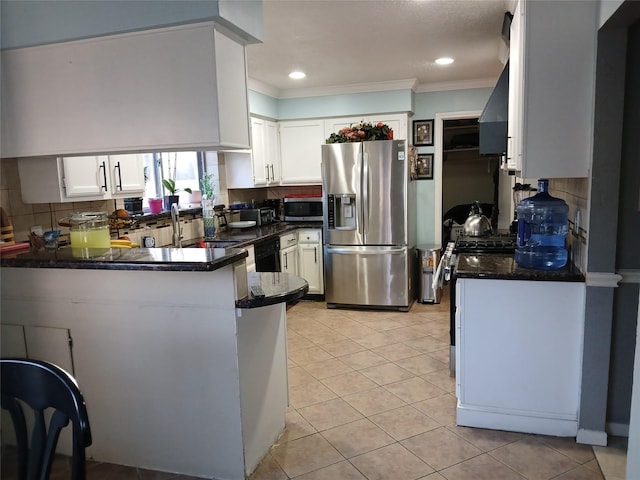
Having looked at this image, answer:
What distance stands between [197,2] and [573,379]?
2549mm

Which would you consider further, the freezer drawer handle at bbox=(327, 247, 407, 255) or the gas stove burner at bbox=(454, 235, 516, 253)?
the freezer drawer handle at bbox=(327, 247, 407, 255)

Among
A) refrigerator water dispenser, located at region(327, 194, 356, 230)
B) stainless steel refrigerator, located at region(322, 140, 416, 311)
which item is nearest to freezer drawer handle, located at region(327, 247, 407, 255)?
stainless steel refrigerator, located at region(322, 140, 416, 311)

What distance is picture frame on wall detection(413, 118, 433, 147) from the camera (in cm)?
541

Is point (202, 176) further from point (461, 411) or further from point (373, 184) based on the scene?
point (461, 411)

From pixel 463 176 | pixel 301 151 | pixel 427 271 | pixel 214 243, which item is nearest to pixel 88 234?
pixel 214 243

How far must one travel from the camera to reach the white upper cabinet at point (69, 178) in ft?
8.46

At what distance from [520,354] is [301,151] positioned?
147 inches

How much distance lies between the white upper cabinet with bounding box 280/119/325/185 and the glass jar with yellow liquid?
3.31 metres

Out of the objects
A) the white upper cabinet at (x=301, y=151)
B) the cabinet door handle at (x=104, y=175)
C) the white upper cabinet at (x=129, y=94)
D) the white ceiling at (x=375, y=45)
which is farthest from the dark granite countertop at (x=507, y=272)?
the white upper cabinet at (x=301, y=151)

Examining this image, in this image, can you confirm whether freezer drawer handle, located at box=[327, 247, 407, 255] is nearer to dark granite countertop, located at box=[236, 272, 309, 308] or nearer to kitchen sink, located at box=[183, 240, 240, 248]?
kitchen sink, located at box=[183, 240, 240, 248]

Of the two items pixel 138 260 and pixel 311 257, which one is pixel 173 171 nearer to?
pixel 311 257

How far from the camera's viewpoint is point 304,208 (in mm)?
5395

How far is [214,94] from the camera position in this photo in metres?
2.02

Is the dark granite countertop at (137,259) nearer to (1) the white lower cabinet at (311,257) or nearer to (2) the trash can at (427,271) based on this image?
(1) the white lower cabinet at (311,257)
